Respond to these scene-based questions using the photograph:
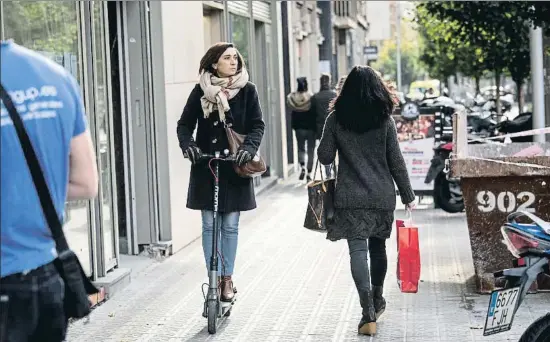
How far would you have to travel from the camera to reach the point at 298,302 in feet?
29.0

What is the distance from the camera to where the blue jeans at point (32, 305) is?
362 centimetres

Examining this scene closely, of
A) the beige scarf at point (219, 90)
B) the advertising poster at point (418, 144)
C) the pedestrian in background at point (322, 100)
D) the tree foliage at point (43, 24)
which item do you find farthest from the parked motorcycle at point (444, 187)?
the beige scarf at point (219, 90)

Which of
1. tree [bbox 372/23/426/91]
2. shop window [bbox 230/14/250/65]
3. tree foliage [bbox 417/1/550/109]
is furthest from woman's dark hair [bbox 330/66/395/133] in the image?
tree [bbox 372/23/426/91]

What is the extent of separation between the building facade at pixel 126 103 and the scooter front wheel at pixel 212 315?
1554mm

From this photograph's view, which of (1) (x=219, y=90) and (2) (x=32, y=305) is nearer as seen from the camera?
(2) (x=32, y=305)

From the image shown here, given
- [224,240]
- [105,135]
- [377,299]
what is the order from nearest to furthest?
1. [377,299]
2. [224,240]
3. [105,135]

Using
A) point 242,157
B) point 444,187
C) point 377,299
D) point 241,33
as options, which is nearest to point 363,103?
point 242,157

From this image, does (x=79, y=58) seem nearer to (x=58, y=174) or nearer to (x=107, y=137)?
(x=107, y=137)

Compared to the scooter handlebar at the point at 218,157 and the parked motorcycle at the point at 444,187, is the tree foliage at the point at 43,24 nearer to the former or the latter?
the scooter handlebar at the point at 218,157

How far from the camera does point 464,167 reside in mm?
8531

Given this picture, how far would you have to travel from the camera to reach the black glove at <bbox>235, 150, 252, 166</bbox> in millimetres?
7594

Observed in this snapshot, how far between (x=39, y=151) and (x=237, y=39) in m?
14.3

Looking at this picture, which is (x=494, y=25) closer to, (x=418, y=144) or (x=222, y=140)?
(x=418, y=144)

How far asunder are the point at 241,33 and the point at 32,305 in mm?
14831
